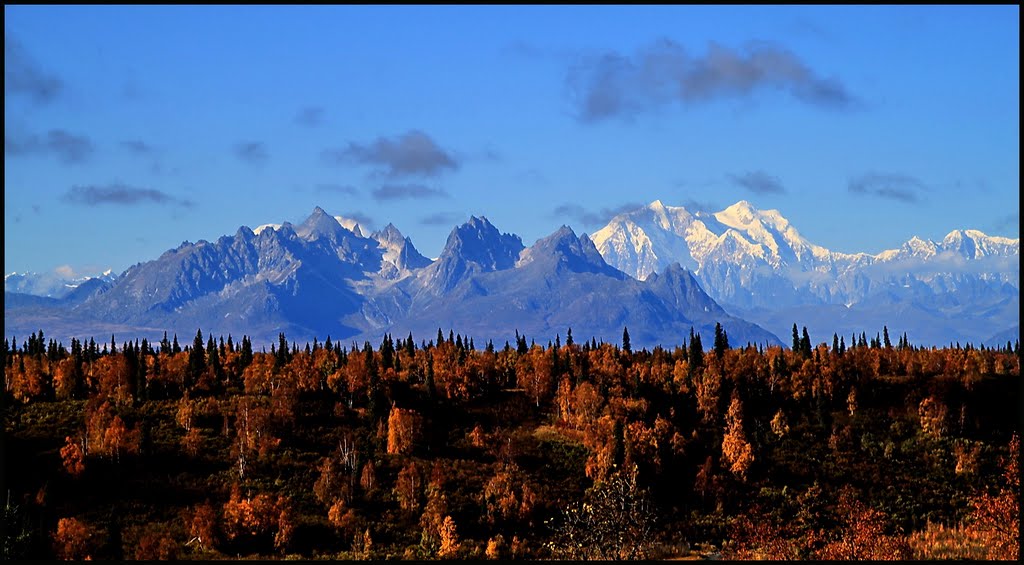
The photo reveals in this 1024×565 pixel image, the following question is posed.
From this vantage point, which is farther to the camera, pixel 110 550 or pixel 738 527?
pixel 738 527

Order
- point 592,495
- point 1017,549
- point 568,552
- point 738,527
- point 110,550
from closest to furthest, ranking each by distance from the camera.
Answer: point 1017,549, point 568,552, point 110,550, point 738,527, point 592,495

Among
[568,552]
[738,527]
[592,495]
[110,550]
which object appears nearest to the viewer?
[568,552]

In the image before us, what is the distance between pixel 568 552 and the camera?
454ft

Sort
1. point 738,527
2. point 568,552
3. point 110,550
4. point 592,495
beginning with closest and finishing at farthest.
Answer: point 568,552, point 110,550, point 738,527, point 592,495

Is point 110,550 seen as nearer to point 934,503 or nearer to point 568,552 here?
point 568,552

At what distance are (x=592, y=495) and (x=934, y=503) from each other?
57635 mm

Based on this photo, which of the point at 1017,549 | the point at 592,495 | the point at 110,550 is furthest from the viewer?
the point at 592,495

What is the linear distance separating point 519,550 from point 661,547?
20.5m

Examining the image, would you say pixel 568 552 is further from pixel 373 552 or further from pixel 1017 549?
pixel 1017 549

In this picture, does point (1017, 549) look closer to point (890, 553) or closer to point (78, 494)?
point (890, 553)

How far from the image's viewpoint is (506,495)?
187125 mm

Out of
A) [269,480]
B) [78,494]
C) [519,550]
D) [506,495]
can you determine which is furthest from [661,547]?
[78,494]

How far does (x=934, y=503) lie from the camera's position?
19550 centimetres

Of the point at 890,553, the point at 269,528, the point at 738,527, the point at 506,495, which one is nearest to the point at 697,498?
the point at 738,527
